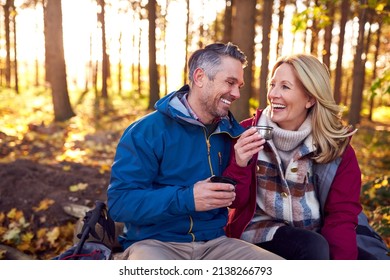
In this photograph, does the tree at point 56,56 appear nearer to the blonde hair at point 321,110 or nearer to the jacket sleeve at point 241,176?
the blonde hair at point 321,110

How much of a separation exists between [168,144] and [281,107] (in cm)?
97

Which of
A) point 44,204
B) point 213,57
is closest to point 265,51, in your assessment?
point 44,204

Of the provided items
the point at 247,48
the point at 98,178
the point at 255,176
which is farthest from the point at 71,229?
the point at 247,48

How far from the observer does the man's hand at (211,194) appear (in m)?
2.49

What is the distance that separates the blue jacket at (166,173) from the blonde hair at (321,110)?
0.66m

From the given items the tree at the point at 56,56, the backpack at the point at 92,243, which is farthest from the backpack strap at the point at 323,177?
the tree at the point at 56,56

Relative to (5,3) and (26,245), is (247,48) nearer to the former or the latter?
(26,245)

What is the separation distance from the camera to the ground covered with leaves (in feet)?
14.8

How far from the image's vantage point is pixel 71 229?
471cm

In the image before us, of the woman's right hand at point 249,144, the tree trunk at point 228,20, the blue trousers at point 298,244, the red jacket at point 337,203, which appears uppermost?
the tree trunk at point 228,20

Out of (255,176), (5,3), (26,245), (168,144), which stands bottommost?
(26,245)

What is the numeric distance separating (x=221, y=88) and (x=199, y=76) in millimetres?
213

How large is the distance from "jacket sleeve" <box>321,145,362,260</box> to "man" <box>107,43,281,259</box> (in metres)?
0.57

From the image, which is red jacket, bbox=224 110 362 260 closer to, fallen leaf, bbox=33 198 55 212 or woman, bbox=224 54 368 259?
woman, bbox=224 54 368 259
